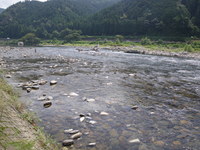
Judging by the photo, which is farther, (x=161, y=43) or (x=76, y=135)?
(x=161, y=43)

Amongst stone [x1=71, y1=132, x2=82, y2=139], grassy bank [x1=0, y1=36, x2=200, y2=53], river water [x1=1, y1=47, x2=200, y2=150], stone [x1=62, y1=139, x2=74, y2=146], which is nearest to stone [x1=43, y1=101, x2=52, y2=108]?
river water [x1=1, y1=47, x2=200, y2=150]

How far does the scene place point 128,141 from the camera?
6617 millimetres

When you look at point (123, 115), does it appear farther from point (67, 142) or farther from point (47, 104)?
point (47, 104)

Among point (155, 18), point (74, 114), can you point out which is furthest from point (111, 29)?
point (74, 114)

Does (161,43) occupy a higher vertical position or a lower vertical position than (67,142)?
higher

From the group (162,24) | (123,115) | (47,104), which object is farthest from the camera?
(162,24)

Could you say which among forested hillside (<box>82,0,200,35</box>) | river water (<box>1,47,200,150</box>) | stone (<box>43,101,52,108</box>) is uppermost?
forested hillside (<box>82,0,200,35</box>)

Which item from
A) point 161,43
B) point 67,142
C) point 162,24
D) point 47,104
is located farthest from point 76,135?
point 162,24

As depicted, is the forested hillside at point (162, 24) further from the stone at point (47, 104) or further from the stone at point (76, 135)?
the stone at point (76, 135)

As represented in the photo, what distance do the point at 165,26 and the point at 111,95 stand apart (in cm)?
10674

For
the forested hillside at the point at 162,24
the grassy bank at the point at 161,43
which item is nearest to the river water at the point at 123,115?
the grassy bank at the point at 161,43

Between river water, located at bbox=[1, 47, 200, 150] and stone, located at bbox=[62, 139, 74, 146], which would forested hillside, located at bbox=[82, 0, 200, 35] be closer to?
river water, located at bbox=[1, 47, 200, 150]

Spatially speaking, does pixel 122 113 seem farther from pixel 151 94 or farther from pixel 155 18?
pixel 155 18

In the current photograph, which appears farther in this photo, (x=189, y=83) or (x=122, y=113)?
(x=189, y=83)
